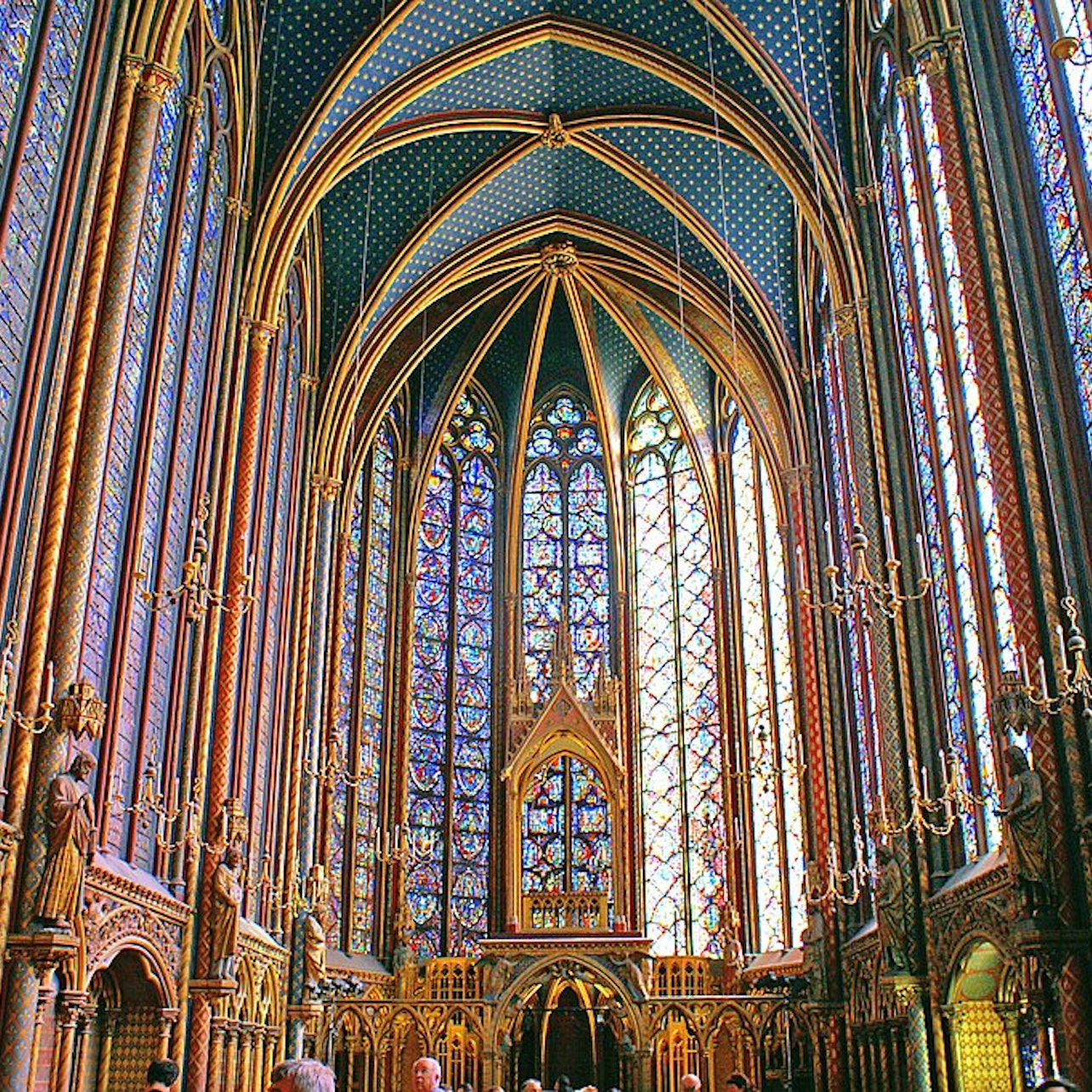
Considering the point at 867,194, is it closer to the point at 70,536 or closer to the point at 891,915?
the point at 891,915

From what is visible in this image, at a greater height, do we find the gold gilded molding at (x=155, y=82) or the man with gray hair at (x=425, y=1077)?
the gold gilded molding at (x=155, y=82)

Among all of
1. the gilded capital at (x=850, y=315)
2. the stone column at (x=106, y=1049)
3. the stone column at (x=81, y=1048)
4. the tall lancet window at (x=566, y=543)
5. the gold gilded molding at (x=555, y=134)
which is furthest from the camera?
the tall lancet window at (x=566, y=543)

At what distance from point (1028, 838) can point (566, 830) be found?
1632 cm

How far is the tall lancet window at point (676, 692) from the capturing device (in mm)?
27109

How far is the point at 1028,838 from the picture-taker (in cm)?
1221

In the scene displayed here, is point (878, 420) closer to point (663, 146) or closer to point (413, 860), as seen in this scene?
point (663, 146)

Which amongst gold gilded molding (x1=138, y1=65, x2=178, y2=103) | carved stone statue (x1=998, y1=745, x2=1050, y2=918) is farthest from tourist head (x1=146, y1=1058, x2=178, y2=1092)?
gold gilded molding (x1=138, y1=65, x2=178, y2=103)

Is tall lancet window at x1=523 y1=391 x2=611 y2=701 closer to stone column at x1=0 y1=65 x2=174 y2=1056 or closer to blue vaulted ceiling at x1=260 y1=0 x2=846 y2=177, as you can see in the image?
blue vaulted ceiling at x1=260 y1=0 x2=846 y2=177

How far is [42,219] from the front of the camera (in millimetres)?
13531

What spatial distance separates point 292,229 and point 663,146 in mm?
7235

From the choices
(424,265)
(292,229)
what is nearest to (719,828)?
(424,265)

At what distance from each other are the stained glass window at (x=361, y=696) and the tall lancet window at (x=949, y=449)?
38.8 feet

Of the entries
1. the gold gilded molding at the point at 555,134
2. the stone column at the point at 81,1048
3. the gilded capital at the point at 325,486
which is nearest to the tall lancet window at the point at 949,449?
the gold gilded molding at the point at 555,134

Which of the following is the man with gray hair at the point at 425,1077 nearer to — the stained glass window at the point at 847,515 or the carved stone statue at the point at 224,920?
the carved stone statue at the point at 224,920
